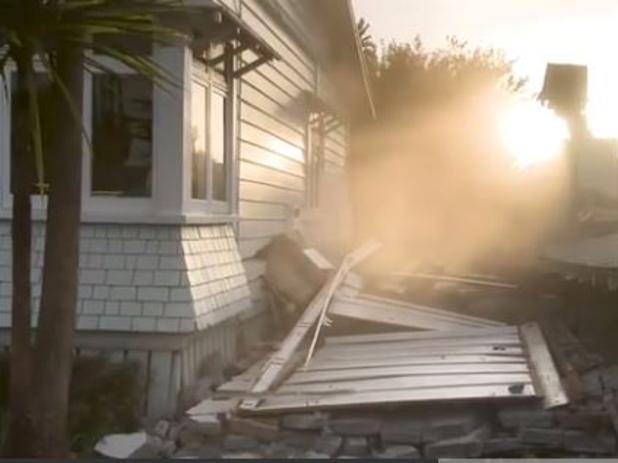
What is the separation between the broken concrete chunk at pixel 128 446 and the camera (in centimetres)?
544

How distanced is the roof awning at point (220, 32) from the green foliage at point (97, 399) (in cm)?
250

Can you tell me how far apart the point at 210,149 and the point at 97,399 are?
2695 millimetres

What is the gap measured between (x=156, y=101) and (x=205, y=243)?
47.5 inches

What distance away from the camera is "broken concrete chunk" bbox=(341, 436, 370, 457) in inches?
216

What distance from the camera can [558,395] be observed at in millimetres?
5754

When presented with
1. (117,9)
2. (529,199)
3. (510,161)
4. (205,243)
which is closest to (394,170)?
(510,161)

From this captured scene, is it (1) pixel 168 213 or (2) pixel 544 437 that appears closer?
(2) pixel 544 437

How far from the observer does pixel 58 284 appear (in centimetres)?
481

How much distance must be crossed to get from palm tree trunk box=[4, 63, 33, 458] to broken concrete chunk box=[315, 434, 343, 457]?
5.34 ft

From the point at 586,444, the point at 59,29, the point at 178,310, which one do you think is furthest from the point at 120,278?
the point at 586,444

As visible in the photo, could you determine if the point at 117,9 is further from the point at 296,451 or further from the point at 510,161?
the point at 510,161

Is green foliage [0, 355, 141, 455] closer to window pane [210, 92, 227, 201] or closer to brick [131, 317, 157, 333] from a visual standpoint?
brick [131, 317, 157, 333]

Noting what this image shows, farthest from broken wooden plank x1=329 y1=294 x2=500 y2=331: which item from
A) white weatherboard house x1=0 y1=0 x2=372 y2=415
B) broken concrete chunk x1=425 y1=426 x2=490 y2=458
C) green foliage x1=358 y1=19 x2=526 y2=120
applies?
green foliage x1=358 y1=19 x2=526 y2=120

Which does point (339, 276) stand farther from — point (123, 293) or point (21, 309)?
point (21, 309)
